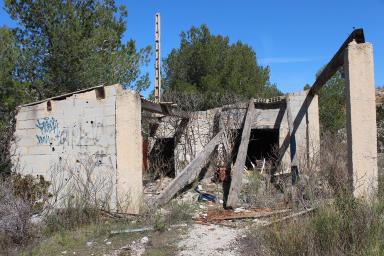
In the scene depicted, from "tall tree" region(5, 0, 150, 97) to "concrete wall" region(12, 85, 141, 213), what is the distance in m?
3.31

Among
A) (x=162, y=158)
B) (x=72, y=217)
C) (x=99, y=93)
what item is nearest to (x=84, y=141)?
(x=99, y=93)

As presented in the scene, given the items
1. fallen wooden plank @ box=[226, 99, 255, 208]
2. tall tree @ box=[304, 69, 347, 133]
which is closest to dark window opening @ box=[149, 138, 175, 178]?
fallen wooden plank @ box=[226, 99, 255, 208]

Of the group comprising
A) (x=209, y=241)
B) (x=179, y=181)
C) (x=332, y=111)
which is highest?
(x=332, y=111)

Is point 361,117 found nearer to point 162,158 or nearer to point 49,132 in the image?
point 49,132

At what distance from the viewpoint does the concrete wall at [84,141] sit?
8.30 m

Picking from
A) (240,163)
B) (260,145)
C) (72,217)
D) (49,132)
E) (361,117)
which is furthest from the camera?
(260,145)

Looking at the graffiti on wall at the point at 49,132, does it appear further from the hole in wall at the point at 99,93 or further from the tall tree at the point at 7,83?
the tall tree at the point at 7,83

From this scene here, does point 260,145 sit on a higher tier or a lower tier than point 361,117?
lower

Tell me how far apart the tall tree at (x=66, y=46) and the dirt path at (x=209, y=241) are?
23.8ft

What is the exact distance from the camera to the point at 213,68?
22.2 meters

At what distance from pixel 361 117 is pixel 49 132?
20.2 feet

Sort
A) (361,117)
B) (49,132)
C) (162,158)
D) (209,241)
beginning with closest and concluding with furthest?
(209,241), (361,117), (49,132), (162,158)

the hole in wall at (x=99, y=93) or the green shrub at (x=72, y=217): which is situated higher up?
the hole in wall at (x=99, y=93)

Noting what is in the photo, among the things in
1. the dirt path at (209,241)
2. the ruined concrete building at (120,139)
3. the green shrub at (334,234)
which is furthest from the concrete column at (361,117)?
the dirt path at (209,241)
